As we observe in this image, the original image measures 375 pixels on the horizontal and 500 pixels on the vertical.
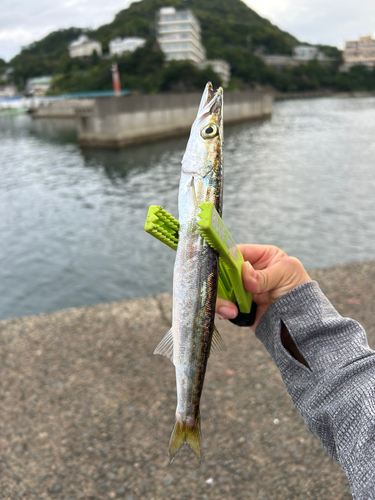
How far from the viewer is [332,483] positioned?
318 cm

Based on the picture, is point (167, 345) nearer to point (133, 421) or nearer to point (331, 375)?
point (331, 375)

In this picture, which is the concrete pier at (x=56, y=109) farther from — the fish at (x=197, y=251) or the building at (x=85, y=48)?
the building at (x=85, y=48)

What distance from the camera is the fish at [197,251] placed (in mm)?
1875

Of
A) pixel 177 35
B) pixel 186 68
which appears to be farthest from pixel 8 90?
pixel 186 68

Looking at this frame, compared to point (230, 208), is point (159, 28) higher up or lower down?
higher up

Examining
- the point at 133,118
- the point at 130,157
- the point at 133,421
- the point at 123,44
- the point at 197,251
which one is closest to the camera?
the point at 197,251

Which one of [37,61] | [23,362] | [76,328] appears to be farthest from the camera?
[37,61]

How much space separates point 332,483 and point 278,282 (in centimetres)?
197

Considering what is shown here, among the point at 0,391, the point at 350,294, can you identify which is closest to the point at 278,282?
the point at 0,391

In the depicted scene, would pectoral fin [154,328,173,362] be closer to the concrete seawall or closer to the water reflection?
the water reflection

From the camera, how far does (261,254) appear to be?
2.70 m

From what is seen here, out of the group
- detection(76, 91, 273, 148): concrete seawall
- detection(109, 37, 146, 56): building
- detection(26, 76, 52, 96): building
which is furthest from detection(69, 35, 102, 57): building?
detection(76, 91, 273, 148): concrete seawall

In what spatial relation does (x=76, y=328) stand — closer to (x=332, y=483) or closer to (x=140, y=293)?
(x=332, y=483)

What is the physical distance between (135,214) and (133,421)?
13459 mm
